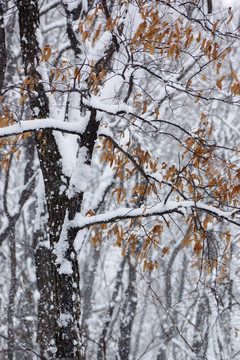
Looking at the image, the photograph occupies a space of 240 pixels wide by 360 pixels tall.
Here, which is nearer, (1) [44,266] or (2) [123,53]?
(2) [123,53]

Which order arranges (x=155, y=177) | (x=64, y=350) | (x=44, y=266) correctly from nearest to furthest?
(x=64, y=350)
(x=155, y=177)
(x=44, y=266)

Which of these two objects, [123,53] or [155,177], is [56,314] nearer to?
[155,177]

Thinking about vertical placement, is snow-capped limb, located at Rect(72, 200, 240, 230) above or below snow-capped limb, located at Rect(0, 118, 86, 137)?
below

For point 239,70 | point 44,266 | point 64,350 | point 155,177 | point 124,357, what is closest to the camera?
point 64,350

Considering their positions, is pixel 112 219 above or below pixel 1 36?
below

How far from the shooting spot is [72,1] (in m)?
5.24

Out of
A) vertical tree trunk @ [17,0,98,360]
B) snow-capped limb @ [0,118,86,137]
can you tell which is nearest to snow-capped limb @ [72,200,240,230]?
vertical tree trunk @ [17,0,98,360]

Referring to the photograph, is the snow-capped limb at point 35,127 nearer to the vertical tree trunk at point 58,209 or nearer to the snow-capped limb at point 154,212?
the vertical tree trunk at point 58,209

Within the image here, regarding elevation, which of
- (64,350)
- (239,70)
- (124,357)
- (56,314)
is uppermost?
(239,70)

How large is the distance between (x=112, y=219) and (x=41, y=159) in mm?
1308

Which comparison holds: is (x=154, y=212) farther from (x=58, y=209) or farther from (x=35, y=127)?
(x=35, y=127)

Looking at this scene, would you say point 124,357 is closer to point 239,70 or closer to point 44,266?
point 44,266

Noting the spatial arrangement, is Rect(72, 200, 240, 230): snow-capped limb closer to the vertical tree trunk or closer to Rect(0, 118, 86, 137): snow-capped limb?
the vertical tree trunk

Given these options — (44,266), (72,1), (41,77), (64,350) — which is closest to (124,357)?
(44,266)
